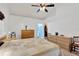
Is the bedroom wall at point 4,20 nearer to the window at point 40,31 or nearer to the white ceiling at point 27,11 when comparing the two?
the white ceiling at point 27,11

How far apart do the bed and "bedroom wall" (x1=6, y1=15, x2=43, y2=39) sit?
0.40ft

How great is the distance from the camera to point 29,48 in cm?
155

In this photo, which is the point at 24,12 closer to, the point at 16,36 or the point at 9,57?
the point at 16,36

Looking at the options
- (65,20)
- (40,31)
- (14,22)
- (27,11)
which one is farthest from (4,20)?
(65,20)

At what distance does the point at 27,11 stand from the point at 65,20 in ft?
1.75

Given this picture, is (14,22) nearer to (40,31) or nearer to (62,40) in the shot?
(40,31)

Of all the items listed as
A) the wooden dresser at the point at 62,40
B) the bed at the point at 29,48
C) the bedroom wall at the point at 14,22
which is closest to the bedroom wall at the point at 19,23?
the bedroom wall at the point at 14,22

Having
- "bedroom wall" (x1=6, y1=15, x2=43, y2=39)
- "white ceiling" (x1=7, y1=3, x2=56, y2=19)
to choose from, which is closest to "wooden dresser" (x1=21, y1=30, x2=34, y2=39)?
"bedroom wall" (x1=6, y1=15, x2=43, y2=39)

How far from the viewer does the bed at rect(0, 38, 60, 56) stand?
1.49 meters

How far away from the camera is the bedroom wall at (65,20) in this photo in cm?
165

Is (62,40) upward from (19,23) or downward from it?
downward

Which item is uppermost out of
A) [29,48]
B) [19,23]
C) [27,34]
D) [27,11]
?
[27,11]

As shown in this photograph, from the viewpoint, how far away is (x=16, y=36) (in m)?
1.66

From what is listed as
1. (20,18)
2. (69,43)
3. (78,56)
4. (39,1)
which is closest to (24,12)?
(20,18)
